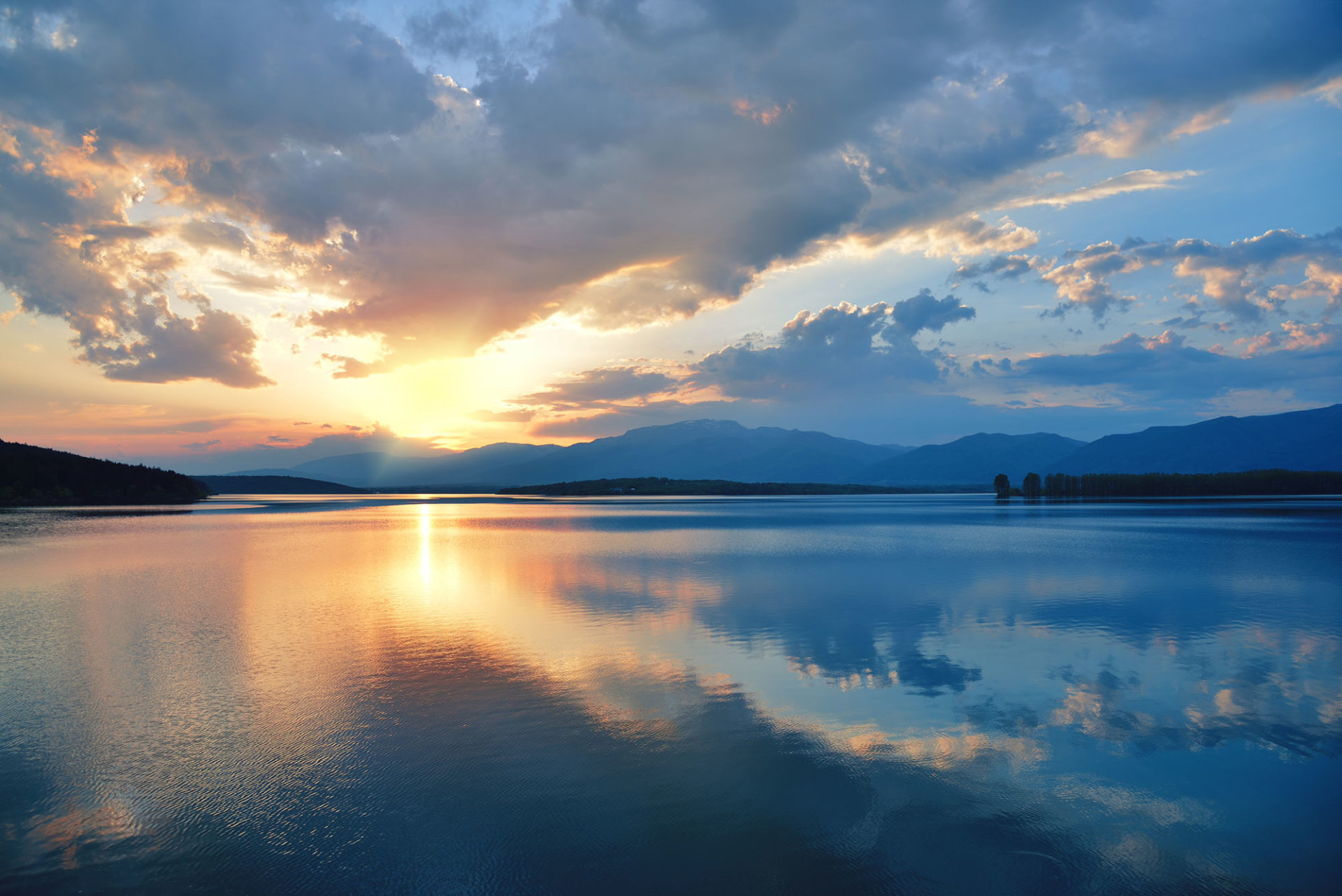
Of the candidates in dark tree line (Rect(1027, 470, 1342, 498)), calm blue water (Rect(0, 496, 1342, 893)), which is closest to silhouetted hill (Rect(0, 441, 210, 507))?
calm blue water (Rect(0, 496, 1342, 893))

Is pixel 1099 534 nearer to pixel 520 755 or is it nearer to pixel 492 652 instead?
pixel 492 652

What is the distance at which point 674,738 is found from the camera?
9.77 m

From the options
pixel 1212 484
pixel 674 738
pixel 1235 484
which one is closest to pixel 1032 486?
pixel 1212 484

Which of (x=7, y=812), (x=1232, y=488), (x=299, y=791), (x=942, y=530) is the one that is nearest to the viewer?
(x=7, y=812)

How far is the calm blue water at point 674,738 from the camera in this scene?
6.61m

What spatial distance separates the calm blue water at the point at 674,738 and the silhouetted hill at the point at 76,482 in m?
111

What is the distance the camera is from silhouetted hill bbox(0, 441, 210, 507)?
105 m

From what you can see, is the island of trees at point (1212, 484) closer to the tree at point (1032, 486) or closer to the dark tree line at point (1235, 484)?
the dark tree line at point (1235, 484)

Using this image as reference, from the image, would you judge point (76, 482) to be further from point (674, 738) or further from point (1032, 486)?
point (1032, 486)

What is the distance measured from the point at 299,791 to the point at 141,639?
37.6ft

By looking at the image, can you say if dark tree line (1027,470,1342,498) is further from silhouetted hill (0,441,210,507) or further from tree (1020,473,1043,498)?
silhouetted hill (0,441,210,507)

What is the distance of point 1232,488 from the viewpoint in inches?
5094

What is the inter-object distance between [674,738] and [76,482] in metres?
145

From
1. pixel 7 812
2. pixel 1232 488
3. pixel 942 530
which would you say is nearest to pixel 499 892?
pixel 7 812
